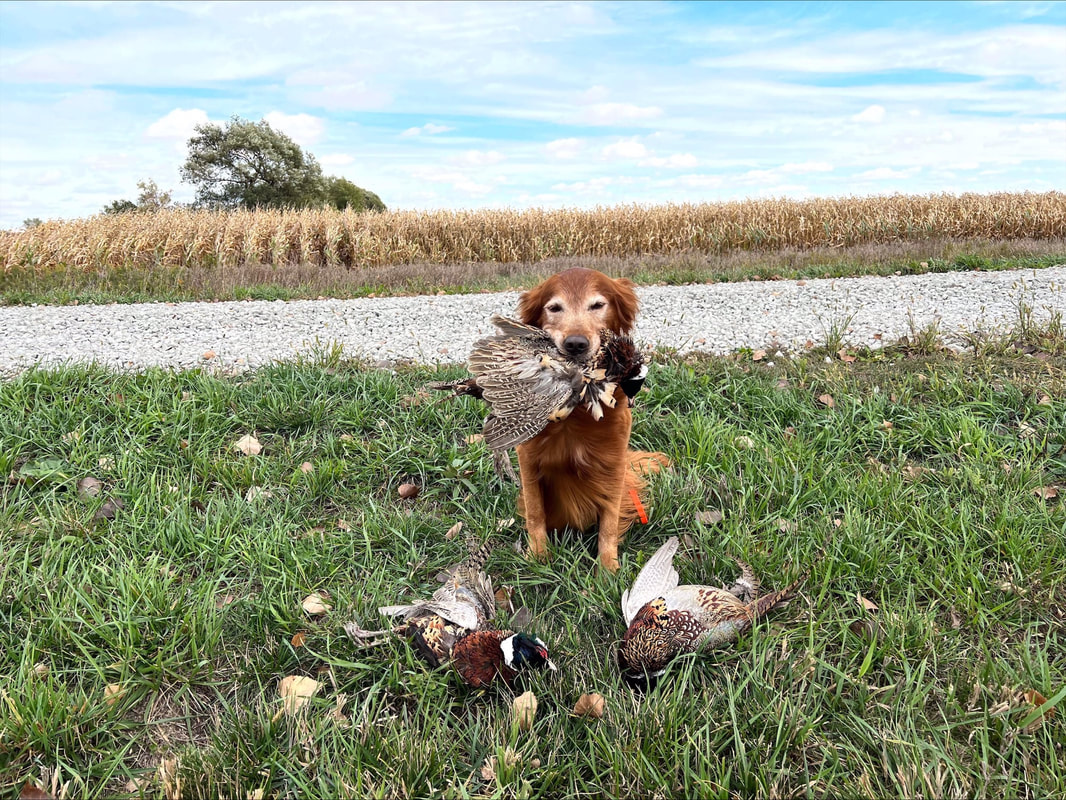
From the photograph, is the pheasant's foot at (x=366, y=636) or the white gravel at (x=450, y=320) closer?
the pheasant's foot at (x=366, y=636)

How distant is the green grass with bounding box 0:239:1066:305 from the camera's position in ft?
37.8

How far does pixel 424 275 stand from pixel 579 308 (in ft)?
35.6

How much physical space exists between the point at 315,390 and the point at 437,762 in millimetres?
3381

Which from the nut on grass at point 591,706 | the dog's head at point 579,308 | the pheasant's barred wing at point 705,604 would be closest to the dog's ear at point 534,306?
the dog's head at point 579,308

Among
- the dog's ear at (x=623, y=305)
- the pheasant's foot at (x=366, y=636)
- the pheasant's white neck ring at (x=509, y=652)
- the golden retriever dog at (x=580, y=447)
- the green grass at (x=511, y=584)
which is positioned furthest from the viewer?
the dog's ear at (x=623, y=305)

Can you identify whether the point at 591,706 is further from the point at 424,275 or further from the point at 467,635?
the point at 424,275

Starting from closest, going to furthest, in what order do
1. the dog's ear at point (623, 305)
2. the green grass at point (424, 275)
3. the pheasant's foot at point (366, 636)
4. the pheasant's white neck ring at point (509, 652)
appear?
the pheasant's white neck ring at point (509, 652), the pheasant's foot at point (366, 636), the dog's ear at point (623, 305), the green grass at point (424, 275)

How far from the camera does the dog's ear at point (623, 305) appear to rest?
3029 millimetres

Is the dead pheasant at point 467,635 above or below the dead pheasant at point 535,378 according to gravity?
below

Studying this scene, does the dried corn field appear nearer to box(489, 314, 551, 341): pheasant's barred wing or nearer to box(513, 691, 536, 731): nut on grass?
box(489, 314, 551, 341): pheasant's barred wing

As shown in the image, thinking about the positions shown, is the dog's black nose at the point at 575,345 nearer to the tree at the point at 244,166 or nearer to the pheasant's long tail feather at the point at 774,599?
the pheasant's long tail feather at the point at 774,599

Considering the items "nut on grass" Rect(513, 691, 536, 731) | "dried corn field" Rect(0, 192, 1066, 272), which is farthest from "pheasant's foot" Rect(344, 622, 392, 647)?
"dried corn field" Rect(0, 192, 1066, 272)

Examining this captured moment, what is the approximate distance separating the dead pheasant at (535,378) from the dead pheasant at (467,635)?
0.58m

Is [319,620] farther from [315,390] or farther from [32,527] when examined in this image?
[315,390]
